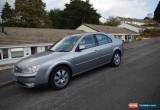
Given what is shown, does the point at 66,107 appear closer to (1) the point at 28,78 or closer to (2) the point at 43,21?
(1) the point at 28,78

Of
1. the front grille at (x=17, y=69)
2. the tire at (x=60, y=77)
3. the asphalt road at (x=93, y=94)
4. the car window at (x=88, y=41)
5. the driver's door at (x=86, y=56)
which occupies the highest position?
the car window at (x=88, y=41)

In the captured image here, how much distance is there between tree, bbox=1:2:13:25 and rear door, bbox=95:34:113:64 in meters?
41.7

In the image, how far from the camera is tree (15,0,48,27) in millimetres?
43219

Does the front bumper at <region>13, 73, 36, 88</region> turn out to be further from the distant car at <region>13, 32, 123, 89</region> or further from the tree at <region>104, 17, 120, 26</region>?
the tree at <region>104, 17, 120, 26</region>

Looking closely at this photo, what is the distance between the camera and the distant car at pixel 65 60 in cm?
532

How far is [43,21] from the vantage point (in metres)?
46.4

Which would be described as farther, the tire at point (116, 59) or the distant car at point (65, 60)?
the tire at point (116, 59)

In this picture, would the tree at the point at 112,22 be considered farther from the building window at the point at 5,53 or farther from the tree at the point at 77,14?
the building window at the point at 5,53

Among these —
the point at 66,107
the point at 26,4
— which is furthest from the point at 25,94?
the point at 26,4

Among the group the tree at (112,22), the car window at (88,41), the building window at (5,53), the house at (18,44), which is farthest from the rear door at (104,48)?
the tree at (112,22)

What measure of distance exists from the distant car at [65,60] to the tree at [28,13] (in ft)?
125

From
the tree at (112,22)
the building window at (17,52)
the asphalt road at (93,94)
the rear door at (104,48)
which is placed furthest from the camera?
the tree at (112,22)

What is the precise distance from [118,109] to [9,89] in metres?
4.08

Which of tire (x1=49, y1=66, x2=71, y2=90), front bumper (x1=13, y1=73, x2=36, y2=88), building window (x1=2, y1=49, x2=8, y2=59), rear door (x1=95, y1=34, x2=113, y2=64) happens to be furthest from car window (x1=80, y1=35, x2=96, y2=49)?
building window (x1=2, y1=49, x2=8, y2=59)
